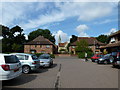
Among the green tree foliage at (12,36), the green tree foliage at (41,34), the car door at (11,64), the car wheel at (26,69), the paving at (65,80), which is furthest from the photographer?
the green tree foliage at (41,34)

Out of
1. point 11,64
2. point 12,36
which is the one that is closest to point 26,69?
point 11,64

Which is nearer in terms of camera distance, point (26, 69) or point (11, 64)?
point (11, 64)

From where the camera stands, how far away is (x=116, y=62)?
13531 millimetres

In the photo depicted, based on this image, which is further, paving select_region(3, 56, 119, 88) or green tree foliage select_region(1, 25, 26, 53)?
green tree foliage select_region(1, 25, 26, 53)

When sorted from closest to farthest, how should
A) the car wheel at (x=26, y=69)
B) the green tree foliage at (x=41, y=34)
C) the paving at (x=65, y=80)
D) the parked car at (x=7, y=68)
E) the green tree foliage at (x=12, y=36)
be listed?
the parked car at (x=7, y=68) < the paving at (x=65, y=80) < the car wheel at (x=26, y=69) < the green tree foliage at (x=12, y=36) < the green tree foliage at (x=41, y=34)

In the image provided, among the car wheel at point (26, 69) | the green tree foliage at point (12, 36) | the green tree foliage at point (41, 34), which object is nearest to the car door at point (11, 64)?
the car wheel at point (26, 69)

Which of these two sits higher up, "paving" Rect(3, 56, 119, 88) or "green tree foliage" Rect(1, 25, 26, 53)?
"green tree foliage" Rect(1, 25, 26, 53)

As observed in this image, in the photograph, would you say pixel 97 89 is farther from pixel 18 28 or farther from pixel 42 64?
pixel 18 28

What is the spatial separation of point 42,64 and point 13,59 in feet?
23.1

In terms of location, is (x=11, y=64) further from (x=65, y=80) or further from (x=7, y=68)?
(x=65, y=80)

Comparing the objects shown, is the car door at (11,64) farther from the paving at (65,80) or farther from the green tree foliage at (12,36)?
the green tree foliage at (12,36)

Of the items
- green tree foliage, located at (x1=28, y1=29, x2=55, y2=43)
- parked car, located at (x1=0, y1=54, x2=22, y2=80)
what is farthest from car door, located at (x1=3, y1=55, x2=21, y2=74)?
green tree foliage, located at (x1=28, y1=29, x2=55, y2=43)

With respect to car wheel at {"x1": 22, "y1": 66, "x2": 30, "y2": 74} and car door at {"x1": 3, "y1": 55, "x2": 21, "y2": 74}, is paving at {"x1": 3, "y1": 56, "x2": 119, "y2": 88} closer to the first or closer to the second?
car wheel at {"x1": 22, "y1": 66, "x2": 30, "y2": 74}

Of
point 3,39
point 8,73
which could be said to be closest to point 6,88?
point 8,73
